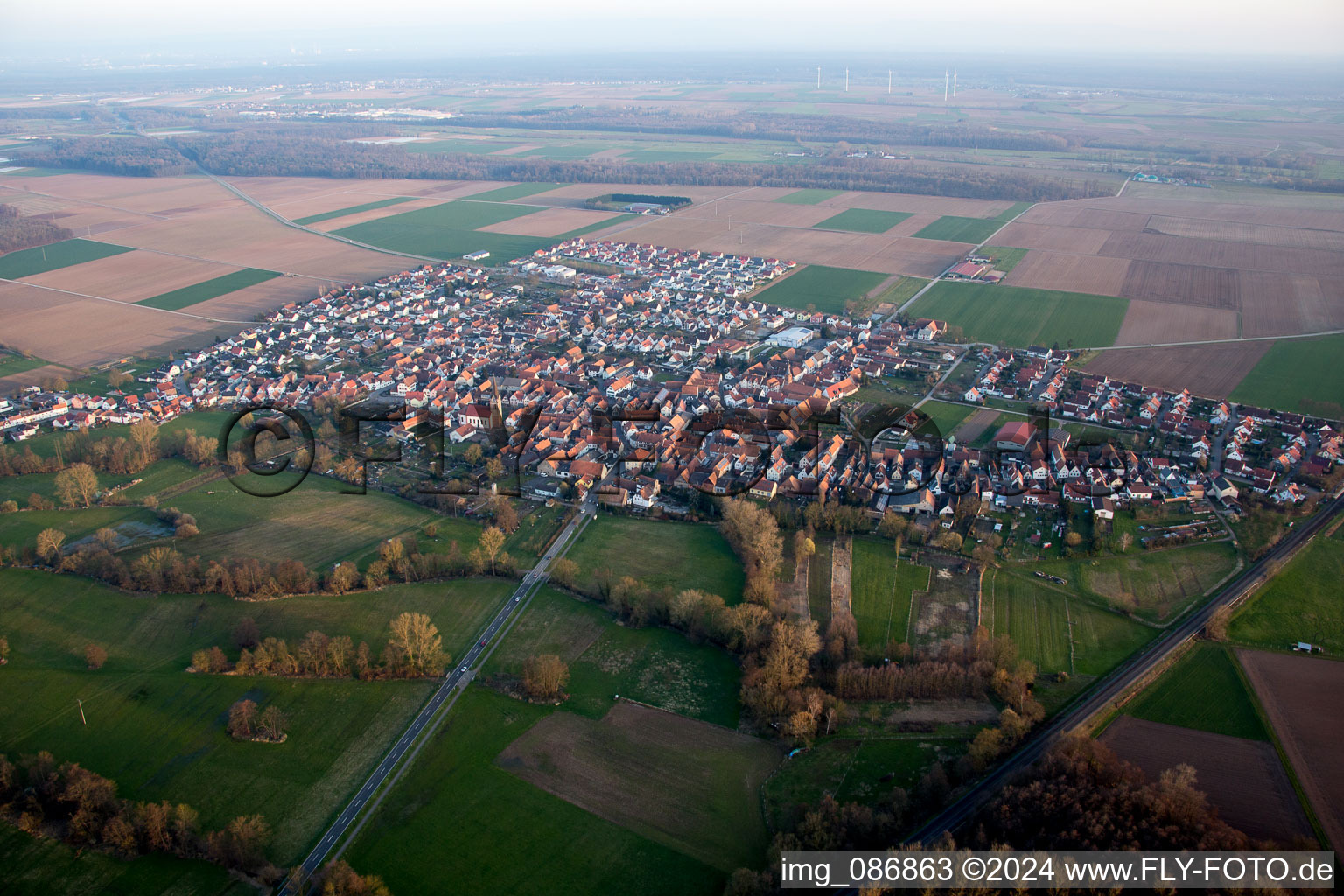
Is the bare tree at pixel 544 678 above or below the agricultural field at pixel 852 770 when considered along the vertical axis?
above

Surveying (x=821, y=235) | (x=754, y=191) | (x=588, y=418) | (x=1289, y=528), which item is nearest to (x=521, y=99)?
(x=754, y=191)

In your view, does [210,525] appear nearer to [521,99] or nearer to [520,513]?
[520,513]

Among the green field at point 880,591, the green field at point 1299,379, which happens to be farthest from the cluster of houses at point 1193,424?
the green field at point 880,591

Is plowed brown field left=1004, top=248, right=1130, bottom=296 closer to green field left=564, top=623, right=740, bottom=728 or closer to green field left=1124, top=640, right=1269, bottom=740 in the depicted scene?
green field left=1124, top=640, right=1269, bottom=740

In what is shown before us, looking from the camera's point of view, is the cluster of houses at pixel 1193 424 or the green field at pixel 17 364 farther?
the green field at pixel 17 364

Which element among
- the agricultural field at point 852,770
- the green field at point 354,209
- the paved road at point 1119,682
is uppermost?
the green field at point 354,209

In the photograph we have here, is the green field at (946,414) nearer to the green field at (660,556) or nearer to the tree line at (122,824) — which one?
the green field at (660,556)
